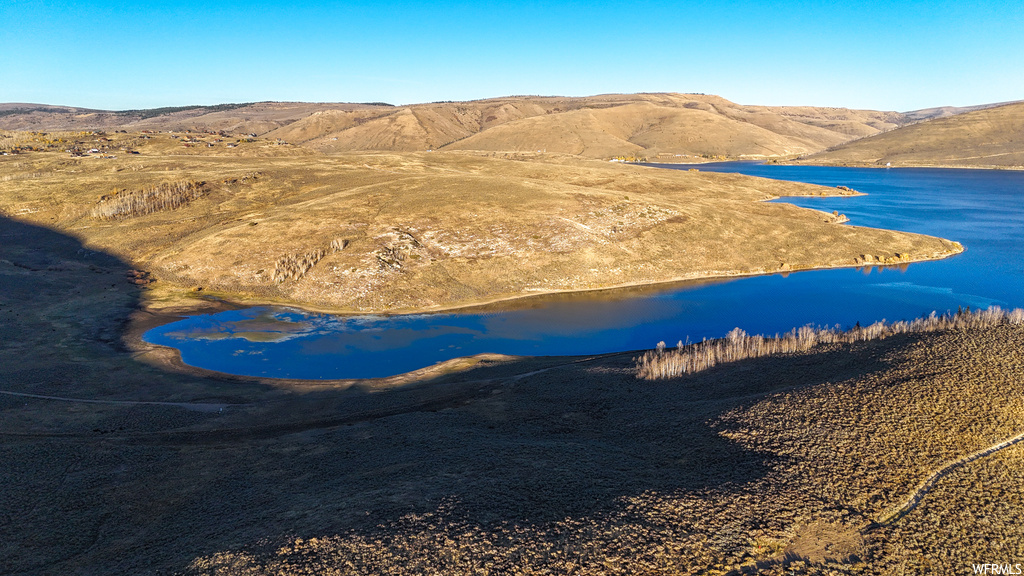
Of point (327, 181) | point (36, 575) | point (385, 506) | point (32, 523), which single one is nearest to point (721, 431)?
point (385, 506)

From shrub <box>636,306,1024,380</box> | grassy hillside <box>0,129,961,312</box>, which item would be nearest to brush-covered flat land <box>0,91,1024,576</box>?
grassy hillside <box>0,129,961,312</box>

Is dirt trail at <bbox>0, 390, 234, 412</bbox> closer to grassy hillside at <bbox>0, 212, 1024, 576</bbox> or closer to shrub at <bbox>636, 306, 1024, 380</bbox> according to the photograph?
grassy hillside at <bbox>0, 212, 1024, 576</bbox>

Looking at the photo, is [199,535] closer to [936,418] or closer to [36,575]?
[36,575]

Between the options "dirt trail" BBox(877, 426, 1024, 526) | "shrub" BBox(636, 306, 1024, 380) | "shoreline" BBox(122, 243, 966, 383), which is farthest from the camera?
"shoreline" BBox(122, 243, 966, 383)

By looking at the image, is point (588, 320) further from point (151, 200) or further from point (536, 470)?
point (151, 200)

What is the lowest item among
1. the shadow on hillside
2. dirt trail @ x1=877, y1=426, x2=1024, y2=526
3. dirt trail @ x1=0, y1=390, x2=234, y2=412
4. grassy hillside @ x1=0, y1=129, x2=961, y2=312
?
dirt trail @ x1=0, y1=390, x2=234, y2=412
